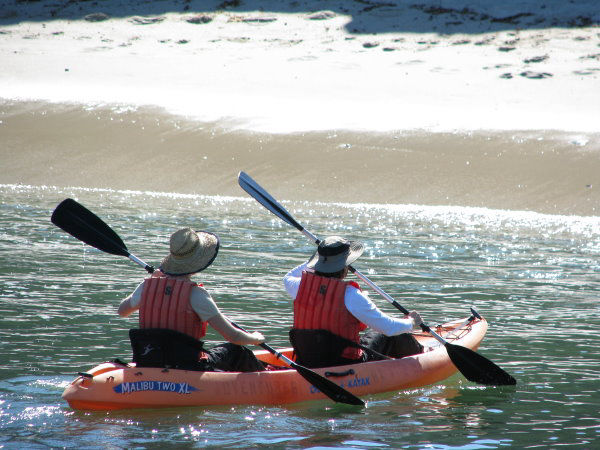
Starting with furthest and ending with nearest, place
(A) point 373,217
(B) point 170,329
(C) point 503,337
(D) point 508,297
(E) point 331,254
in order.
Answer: (A) point 373,217
(D) point 508,297
(C) point 503,337
(E) point 331,254
(B) point 170,329

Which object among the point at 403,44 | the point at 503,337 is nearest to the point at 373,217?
the point at 503,337

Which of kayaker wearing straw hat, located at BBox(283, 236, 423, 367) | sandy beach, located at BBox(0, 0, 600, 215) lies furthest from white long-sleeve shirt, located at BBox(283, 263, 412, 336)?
sandy beach, located at BBox(0, 0, 600, 215)

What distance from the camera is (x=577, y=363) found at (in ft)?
26.6

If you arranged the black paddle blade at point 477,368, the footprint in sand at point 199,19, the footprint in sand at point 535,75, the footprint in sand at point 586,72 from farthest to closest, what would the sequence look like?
the footprint in sand at point 199,19 → the footprint in sand at point 586,72 → the footprint in sand at point 535,75 → the black paddle blade at point 477,368

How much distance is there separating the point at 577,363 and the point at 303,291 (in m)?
2.76

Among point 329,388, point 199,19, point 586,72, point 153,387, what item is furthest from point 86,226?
point 199,19

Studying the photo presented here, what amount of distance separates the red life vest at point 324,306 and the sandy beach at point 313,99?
15.9 m

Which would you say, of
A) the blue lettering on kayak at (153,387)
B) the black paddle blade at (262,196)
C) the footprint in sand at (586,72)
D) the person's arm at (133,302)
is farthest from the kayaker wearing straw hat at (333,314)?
the footprint in sand at (586,72)

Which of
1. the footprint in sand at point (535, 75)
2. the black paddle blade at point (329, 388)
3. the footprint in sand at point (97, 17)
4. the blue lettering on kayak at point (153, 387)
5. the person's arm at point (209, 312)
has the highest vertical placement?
the footprint in sand at point (97, 17)

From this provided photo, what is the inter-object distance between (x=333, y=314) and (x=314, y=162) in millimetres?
18856

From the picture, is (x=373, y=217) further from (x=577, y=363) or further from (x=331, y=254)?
(x=331, y=254)

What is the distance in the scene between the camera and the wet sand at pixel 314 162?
916 inches

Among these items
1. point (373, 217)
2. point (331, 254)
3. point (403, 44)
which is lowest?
point (373, 217)

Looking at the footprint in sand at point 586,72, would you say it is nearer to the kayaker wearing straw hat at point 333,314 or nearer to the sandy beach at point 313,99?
the sandy beach at point 313,99
